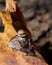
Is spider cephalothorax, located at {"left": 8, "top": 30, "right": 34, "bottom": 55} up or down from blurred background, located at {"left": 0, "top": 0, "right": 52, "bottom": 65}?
up

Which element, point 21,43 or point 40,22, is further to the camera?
point 40,22

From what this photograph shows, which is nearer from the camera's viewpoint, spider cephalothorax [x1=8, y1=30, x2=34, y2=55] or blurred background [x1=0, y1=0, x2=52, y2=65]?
spider cephalothorax [x1=8, y1=30, x2=34, y2=55]

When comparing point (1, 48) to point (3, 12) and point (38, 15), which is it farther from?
point (38, 15)

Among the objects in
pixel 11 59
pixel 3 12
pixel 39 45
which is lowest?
pixel 39 45

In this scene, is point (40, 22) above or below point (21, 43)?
below

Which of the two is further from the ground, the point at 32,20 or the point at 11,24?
the point at 11,24

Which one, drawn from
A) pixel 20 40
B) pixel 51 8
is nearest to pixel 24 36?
pixel 20 40

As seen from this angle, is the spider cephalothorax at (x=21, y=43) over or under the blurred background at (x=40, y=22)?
over

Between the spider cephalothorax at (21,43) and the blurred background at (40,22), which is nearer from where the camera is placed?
the spider cephalothorax at (21,43)
